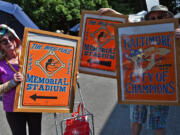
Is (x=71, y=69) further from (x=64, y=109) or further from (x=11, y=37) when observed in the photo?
(x=11, y=37)

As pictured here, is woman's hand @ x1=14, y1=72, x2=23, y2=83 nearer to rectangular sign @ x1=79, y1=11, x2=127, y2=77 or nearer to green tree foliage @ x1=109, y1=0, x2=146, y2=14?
rectangular sign @ x1=79, y1=11, x2=127, y2=77

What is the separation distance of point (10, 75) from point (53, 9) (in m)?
15.4

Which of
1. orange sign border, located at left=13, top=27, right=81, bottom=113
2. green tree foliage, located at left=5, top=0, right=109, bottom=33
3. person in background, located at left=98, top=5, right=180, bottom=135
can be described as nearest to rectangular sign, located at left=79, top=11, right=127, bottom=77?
orange sign border, located at left=13, top=27, right=81, bottom=113

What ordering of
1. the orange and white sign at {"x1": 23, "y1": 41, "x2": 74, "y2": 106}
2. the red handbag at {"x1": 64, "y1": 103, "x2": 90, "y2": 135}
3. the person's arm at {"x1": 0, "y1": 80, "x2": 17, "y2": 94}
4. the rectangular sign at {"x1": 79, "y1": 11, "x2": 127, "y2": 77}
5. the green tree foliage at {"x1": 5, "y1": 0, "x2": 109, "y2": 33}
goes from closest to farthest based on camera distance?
the person's arm at {"x1": 0, "y1": 80, "x2": 17, "y2": 94} < the orange and white sign at {"x1": 23, "y1": 41, "x2": 74, "y2": 106} < the red handbag at {"x1": 64, "y1": 103, "x2": 90, "y2": 135} < the rectangular sign at {"x1": 79, "y1": 11, "x2": 127, "y2": 77} < the green tree foliage at {"x1": 5, "y1": 0, "x2": 109, "y2": 33}

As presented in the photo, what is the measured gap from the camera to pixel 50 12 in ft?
56.0

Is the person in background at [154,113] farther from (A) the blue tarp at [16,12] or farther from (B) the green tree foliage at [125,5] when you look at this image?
(B) the green tree foliage at [125,5]

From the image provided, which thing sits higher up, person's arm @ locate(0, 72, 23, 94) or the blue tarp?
the blue tarp

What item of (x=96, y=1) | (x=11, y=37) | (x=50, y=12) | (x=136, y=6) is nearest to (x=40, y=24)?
(x=50, y=12)

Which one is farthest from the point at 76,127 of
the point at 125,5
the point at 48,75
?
the point at 125,5

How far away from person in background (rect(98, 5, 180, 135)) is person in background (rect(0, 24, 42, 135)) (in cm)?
111

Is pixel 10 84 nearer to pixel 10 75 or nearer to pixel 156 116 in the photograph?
pixel 10 75

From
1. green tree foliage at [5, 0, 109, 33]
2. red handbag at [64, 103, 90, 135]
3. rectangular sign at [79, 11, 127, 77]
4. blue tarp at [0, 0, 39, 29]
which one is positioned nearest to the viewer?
red handbag at [64, 103, 90, 135]

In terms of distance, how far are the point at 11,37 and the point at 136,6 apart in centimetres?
2407

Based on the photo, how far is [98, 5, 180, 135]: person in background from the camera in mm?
2316
